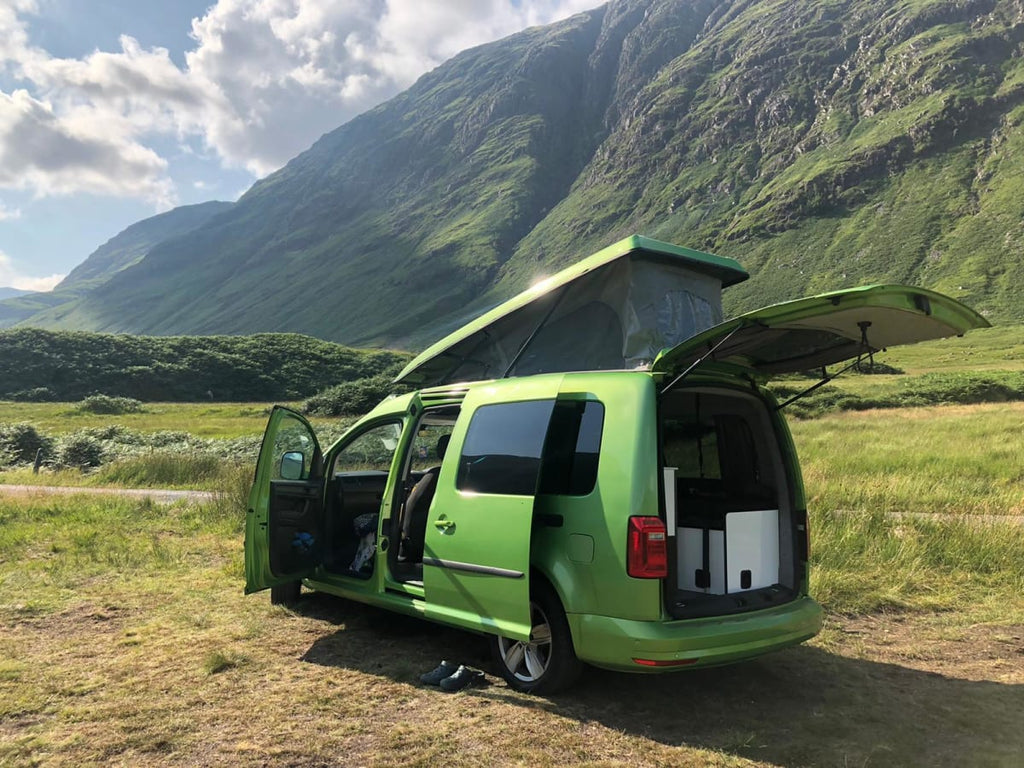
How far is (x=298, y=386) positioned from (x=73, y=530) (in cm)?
6076

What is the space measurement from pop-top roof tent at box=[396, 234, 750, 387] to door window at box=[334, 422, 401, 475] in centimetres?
99

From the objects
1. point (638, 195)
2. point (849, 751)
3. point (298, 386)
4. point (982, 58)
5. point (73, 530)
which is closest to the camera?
point (849, 751)

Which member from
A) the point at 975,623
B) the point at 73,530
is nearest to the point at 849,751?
the point at 975,623

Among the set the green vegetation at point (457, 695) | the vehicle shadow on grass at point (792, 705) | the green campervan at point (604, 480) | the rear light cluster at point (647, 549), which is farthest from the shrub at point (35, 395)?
the rear light cluster at point (647, 549)

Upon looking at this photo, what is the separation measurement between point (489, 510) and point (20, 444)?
28.4 meters

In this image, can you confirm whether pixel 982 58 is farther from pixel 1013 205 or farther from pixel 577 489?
pixel 577 489

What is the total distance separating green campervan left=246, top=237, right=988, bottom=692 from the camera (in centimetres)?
365

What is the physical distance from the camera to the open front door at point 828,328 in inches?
134

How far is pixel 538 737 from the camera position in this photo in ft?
11.7

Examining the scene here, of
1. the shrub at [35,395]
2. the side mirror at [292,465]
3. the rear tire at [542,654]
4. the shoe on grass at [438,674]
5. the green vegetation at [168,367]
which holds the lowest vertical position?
the shoe on grass at [438,674]

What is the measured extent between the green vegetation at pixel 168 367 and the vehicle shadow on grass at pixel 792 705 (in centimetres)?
5651

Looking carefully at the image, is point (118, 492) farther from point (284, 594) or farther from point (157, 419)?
point (157, 419)

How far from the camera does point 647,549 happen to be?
3566mm

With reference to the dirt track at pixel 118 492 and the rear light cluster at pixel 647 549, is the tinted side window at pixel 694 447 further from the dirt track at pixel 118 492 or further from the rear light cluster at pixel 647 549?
the dirt track at pixel 118 492
